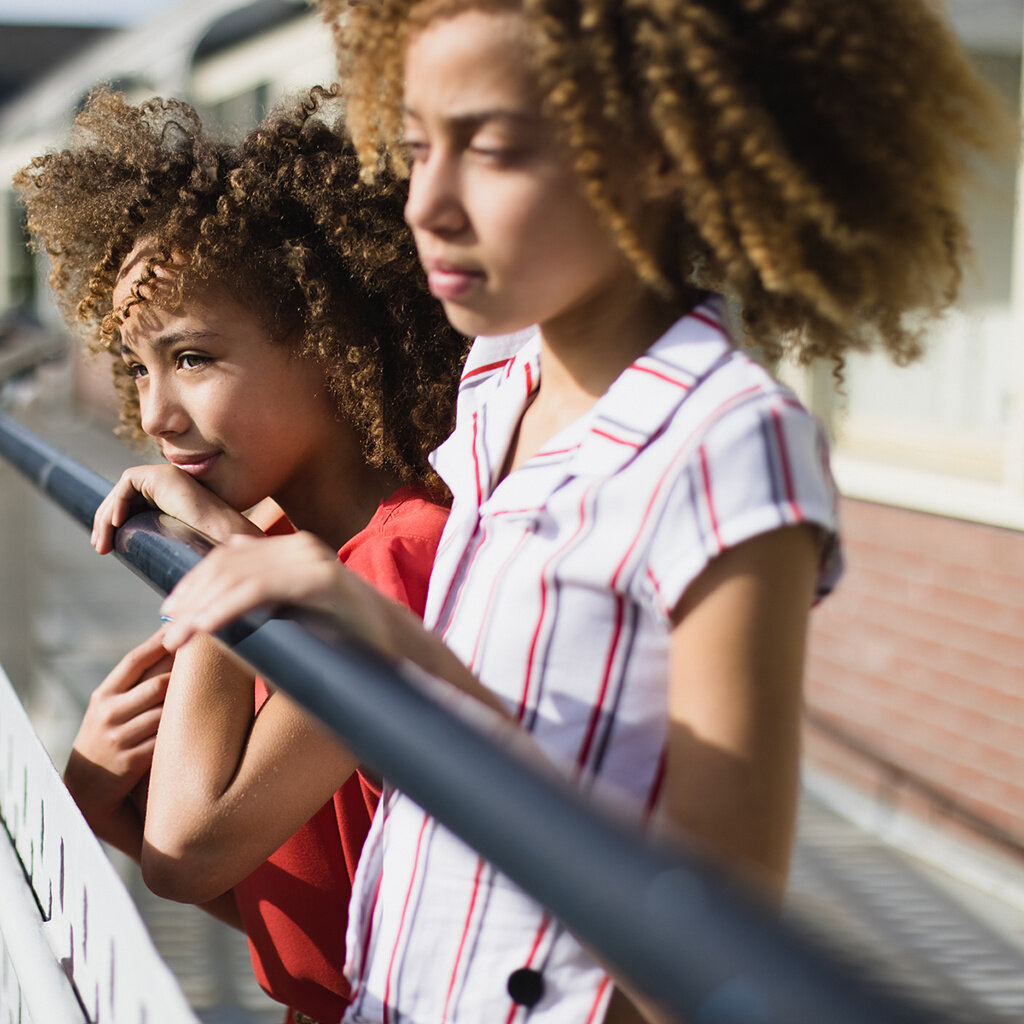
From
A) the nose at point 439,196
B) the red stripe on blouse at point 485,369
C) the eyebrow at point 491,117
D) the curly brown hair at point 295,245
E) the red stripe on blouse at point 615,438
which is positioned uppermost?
the curly brown hair at point 295,245

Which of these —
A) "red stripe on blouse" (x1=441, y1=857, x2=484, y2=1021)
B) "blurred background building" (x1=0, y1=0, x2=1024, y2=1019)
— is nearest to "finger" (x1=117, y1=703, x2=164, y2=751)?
"red stripe on blouse" (x1=441, y1=857, x2=484, y2=1021)

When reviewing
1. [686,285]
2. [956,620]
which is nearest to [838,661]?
[956,620]

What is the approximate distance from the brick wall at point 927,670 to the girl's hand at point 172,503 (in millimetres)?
3115

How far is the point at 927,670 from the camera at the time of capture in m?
4.64

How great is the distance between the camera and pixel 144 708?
1.88m

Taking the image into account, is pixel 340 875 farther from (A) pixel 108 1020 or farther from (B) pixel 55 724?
(B) pixel 55 724

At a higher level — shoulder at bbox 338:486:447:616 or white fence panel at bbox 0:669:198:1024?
shoulder at bbox 338:486:447:616

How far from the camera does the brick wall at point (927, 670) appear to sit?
4277 millimetres

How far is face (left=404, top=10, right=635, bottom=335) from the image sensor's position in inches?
43.2

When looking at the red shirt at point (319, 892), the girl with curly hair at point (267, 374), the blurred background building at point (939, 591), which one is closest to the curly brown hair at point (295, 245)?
the girl with curly hair at point (267, 374)

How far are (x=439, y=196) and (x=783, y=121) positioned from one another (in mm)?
288

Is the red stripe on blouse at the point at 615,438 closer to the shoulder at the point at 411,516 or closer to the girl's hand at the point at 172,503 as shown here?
the shoulder at the point at 411,516

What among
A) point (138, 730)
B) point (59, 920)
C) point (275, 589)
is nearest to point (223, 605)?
point (275, 589)

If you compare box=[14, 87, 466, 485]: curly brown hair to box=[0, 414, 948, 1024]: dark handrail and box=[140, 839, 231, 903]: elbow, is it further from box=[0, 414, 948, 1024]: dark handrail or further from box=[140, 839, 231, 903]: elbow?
box=[0, 414, 948, 1024]: dark handrail
